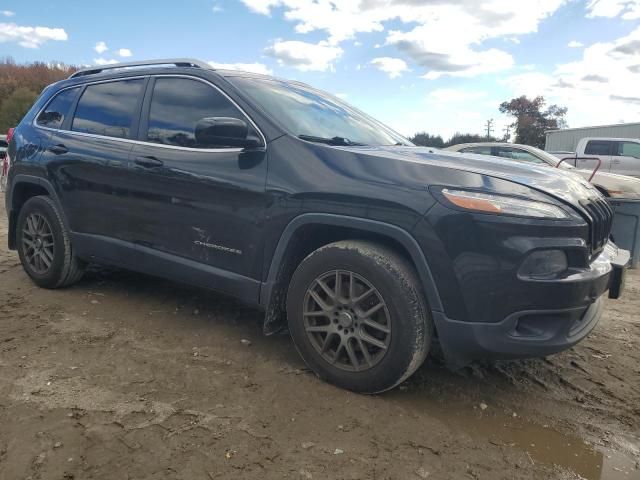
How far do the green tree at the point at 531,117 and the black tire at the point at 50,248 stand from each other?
5763 centimetres

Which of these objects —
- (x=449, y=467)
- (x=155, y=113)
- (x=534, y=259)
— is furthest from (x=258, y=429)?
(x=155, y=113)

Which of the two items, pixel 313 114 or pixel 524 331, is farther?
pixel 313 114

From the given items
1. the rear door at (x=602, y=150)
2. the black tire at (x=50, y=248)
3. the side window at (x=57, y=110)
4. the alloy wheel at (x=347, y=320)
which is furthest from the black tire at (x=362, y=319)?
the rear door at (x=602, y=150)

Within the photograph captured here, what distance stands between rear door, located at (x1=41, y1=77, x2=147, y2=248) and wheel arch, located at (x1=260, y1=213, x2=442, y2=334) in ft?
4.50

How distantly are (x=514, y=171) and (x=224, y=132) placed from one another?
165 cm

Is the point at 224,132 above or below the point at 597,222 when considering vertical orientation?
above

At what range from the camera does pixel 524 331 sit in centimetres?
254

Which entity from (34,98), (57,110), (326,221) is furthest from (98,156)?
(34,98)

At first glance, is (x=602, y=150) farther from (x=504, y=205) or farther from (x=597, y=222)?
(x=504, y=205)

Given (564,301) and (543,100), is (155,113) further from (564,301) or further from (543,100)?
(543,100)

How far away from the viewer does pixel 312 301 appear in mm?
2971

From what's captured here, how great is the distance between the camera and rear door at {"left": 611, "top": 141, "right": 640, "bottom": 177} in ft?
48.6

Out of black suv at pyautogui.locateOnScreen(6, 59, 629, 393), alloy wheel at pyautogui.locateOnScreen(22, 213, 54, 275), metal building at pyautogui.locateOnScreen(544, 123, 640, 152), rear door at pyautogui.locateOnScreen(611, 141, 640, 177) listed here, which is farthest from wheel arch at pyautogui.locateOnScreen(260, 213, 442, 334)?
metal building at pyautogui.locateOnScreen(544, 123, 640, 152)

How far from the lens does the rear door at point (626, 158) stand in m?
14.8
